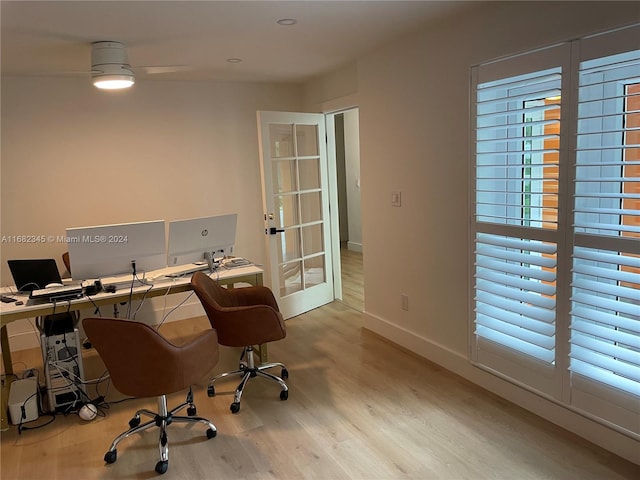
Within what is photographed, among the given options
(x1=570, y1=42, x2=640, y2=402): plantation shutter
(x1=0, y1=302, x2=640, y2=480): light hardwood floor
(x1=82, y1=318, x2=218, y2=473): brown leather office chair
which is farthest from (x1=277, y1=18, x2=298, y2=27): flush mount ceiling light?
(x1=0, y1=302, x2=640, y2=480): light hardwood floor

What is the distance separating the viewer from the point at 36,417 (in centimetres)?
307

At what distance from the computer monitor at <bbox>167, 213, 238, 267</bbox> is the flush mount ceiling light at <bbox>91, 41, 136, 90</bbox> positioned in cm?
100

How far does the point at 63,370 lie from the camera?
10.3 feet

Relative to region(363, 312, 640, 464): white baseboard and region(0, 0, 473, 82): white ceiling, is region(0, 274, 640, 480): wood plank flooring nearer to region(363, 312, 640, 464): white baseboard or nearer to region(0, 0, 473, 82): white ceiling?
region(363, 312, 640, 464): white baseboard

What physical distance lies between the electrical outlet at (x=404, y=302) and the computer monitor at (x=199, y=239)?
1.41 meters

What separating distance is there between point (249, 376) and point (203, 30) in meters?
2.24

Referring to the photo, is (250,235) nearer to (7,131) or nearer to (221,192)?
(221,192)

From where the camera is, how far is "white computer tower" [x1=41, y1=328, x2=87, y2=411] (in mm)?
3115

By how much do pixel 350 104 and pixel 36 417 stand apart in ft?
11.1

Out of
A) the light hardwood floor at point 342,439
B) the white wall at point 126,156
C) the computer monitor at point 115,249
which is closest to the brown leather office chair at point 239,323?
the light hardwood floor at point 342,439

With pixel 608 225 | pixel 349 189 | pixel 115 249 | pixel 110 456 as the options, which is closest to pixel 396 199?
pixel 608 225

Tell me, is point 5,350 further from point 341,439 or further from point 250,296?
point 341,439

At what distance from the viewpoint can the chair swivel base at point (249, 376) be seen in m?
3.12

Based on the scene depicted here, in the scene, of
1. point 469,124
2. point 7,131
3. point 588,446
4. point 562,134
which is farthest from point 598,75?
point 7,131
